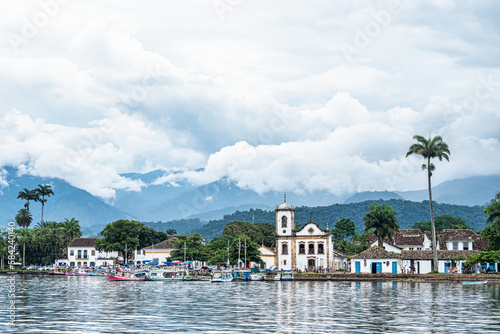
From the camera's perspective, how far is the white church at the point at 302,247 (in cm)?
12169

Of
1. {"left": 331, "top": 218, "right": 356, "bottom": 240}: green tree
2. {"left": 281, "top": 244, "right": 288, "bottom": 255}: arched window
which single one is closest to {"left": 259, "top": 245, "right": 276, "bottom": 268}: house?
{"left": 281, "top": 244, "right": 288, "bottom": 255}: arched window

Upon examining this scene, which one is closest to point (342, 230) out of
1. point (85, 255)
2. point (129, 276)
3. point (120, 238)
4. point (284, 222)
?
point (284, 222)

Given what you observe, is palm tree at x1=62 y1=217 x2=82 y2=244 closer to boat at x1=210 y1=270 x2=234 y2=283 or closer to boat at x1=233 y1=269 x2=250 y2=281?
boat at x1=233 y1=269 x2=250 y2=281

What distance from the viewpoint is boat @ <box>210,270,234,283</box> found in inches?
3994

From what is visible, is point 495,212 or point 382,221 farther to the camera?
point 382,221

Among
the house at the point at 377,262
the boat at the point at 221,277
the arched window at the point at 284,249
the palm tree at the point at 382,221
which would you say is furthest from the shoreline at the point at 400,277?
the arched window at the point at 284,249

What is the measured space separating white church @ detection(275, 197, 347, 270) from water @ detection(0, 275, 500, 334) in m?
55.1

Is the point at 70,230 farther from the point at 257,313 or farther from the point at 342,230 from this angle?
the point at 257,313

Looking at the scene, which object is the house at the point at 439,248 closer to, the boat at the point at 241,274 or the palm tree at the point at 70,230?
the boat at the point at 241,274

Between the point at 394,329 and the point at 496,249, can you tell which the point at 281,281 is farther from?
the point at 394,329

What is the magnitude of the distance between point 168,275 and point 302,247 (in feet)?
89.7

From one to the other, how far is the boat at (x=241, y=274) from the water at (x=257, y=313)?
40457 millimetres

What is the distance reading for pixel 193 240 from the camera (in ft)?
451

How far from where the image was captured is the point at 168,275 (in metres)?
111
